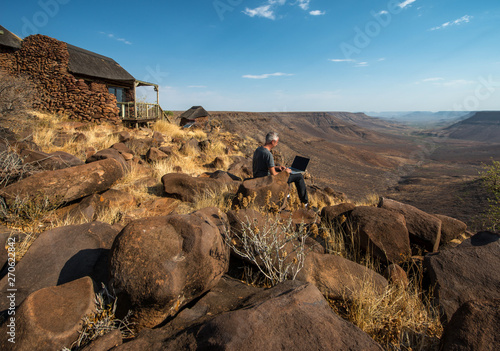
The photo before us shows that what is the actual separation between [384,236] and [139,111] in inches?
612

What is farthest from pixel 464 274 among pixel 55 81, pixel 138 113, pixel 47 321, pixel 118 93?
pixel 118 93

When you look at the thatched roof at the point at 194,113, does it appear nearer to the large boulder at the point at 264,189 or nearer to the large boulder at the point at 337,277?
the large boulder at the point at 264,189

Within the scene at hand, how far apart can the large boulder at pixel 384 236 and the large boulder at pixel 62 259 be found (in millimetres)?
3026

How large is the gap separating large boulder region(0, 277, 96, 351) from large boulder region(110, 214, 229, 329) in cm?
26

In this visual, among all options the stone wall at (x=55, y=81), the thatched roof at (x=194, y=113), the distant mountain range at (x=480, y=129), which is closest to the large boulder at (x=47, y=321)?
the stone wall at (x=55, y=81)

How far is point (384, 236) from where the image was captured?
322 centimetres

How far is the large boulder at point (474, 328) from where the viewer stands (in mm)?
1291

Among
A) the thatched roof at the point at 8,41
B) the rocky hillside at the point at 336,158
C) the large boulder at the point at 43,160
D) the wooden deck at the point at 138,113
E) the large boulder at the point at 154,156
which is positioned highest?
the thatched roof at the point at 8,41

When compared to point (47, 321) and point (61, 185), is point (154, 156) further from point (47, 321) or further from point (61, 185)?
point (47, 321)

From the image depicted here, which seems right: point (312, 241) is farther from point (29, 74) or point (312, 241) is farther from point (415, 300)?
point (29, 74)

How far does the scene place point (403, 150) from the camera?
167ft

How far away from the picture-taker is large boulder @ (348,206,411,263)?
10.3 ft

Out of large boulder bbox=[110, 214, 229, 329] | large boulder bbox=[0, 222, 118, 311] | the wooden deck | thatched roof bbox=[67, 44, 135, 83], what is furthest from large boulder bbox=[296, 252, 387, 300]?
thatched roof bbox=[67, 44, 135, 83]

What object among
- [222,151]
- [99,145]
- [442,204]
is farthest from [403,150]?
[99,145]
